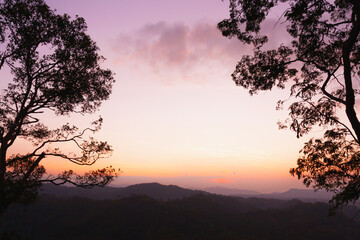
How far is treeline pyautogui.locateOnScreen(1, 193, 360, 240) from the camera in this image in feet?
381

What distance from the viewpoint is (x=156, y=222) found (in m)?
128

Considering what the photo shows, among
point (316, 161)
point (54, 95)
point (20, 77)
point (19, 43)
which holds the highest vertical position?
point (19, 43)

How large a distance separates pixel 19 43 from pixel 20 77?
2.15m

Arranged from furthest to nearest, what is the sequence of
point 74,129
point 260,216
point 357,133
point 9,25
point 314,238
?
point 260,216, point 314,238, point 74,129, point 9,25, point 357,133

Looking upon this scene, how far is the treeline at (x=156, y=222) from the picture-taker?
116188 millimetres

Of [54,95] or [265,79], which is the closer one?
[265,79]

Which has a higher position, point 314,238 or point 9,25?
point 9,25

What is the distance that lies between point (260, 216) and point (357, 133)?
15156 cm

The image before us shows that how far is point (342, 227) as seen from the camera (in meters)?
127

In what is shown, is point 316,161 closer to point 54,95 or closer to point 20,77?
point 54,95

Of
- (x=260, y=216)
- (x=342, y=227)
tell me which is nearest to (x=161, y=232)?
(x=260, y=216)

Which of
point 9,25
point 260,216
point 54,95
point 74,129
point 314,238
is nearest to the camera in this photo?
point 9,25

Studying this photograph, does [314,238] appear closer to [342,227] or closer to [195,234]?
[342,227]

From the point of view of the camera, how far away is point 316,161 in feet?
39.8
